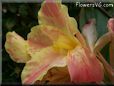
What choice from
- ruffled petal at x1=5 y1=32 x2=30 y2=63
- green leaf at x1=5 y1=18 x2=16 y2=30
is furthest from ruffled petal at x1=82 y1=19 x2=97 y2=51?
green leaf at x1=5 y1=18 x2=16 y2=30

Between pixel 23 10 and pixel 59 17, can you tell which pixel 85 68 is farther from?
pixel 23 10

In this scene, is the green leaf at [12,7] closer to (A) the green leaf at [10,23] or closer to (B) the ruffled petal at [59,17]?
(A) the green leaf at [10,23]

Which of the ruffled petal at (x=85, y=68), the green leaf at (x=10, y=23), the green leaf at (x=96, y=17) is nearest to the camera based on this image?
the ruffled petal at (x=85, y=68)

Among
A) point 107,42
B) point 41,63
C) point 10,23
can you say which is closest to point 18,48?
point 41,63

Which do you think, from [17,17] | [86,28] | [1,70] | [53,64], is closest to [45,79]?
[53,64]

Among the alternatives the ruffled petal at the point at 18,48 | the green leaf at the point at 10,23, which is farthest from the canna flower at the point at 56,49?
the green leaf at the point at 10,23

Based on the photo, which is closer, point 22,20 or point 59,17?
point 59,17

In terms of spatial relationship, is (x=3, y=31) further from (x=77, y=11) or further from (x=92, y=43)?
(x=92, y=43)
